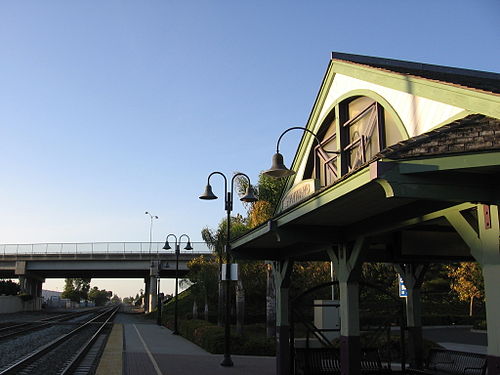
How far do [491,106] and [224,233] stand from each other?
25.0 m

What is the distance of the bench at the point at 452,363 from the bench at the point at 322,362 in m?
0.86

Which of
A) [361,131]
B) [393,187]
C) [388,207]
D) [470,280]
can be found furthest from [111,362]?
[470,280]

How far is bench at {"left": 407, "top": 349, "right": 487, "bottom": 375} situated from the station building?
633 millimetres

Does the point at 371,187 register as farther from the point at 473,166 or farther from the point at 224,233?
the point at 224,233

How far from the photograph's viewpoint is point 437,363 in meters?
11.2

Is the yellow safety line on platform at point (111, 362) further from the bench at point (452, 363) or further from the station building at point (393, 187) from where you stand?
the bench at point (452, 363)

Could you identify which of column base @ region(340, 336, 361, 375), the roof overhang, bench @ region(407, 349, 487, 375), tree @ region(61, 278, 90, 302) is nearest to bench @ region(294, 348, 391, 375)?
bench @ region(407, 349, 487, 375)

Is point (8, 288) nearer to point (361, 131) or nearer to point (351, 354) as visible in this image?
point (361, 131)

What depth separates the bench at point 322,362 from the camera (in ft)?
37.3

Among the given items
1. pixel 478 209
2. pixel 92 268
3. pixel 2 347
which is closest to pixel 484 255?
pixel 478 209

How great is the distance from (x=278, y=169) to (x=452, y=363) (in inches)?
220

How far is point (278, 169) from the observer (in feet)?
35.6

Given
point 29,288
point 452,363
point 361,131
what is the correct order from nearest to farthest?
1. point 452,363
2. point 361,131
3. point 29,288

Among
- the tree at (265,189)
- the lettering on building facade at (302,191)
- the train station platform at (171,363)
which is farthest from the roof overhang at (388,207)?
the tree at (265,189)
